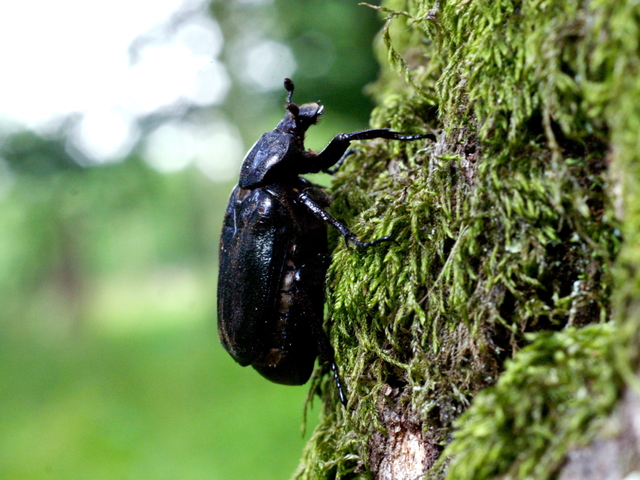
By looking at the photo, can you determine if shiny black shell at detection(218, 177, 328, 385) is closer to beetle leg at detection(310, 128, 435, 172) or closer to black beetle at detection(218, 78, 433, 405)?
black beetle at detection(218, 78, 433, 405)

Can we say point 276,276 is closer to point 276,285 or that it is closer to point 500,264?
point 276,285

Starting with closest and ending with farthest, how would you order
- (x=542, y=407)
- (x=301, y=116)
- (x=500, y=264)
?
1. (x=542, y=407)
2. (x=500, y=264)
3. (x=301, y=116)

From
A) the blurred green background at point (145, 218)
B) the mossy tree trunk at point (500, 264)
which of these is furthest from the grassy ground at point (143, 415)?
the mossy tree trunk at point (500, 264)

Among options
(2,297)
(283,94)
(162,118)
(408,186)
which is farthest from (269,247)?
(2,297)

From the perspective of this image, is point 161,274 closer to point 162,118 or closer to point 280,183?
point 162,118

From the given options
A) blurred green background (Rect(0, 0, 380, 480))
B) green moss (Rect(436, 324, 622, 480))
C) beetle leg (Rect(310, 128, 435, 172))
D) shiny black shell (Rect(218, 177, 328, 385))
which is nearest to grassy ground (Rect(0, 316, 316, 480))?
blurred green background (Rect(0, 0, 380, 480))

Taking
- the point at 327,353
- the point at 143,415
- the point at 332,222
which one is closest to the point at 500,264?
the point at 332,222
